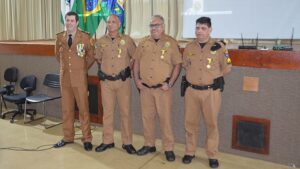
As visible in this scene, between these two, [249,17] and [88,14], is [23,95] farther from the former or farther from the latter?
[249,17]

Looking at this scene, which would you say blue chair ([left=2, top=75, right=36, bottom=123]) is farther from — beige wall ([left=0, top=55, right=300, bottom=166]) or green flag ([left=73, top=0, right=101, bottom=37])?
beige wall ([left=0, top=55, right=300, bottom=166])

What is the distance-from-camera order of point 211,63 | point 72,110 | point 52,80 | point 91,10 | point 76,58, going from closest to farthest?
point 211,63
point 76,58
point 72,110
point 52,80
point 91,10

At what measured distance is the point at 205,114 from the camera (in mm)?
3236

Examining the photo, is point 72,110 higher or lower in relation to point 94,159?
higher

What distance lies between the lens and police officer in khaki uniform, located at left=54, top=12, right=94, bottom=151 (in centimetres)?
364

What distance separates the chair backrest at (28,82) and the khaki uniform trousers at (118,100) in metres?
2.05

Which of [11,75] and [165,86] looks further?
[11,75]

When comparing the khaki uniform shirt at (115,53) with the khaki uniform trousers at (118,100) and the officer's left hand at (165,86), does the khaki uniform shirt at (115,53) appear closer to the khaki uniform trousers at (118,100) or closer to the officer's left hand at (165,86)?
the khaki uniform trousers at (118,100)

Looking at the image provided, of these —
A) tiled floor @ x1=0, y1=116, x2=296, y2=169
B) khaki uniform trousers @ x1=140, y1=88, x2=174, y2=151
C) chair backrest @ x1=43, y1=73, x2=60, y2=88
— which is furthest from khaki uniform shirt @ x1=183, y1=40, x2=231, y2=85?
chair backrest @ x1=43, y1=73, x2=60, y2=88

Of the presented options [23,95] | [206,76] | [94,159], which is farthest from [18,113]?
[206,76]

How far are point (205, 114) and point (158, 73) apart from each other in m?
0.67

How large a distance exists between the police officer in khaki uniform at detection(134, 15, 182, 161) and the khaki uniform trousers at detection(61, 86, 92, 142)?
2.45 feet

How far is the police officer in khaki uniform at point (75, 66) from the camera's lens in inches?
143

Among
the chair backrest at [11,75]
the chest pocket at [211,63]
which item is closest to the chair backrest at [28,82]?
the chair backrest at [11,75]
